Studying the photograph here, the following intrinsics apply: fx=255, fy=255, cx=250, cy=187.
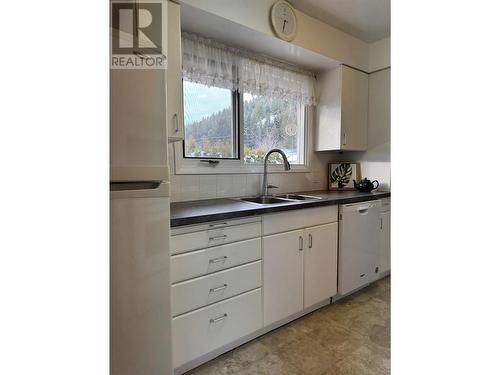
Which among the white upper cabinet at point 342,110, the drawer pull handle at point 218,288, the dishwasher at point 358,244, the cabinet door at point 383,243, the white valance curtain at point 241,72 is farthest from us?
the white upper cabinet at point 342,110

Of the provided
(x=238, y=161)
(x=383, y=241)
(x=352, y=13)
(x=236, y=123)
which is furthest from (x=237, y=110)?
(x=383, y=241)

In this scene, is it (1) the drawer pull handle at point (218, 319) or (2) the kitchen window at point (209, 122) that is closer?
(1) the drawer pull handle at point (218, 319)

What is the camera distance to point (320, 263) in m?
1.57

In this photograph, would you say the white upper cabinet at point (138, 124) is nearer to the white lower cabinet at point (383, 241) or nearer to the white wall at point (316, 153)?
the white wall at point (316, 153)

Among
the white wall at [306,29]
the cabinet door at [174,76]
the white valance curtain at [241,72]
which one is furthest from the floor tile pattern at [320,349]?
the white wall at [306,29]

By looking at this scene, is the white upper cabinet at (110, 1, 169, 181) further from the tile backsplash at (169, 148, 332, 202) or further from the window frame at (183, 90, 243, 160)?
the window frame at (183, 90, 243, 160)

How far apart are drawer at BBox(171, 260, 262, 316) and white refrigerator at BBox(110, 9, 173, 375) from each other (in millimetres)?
212

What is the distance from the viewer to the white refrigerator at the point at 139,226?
66 cm

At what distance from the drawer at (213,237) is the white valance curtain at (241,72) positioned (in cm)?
87

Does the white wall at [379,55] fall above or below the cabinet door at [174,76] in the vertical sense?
above

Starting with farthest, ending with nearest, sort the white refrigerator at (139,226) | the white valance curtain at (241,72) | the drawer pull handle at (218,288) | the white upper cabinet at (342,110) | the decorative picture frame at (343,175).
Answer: the decorative picture frame at (343,175)
the white upper cabinet at (342,110)
the white valance curtain at (241,72)
the drawer pull handle at (218,288)
the white refrigerator at (139,226)
